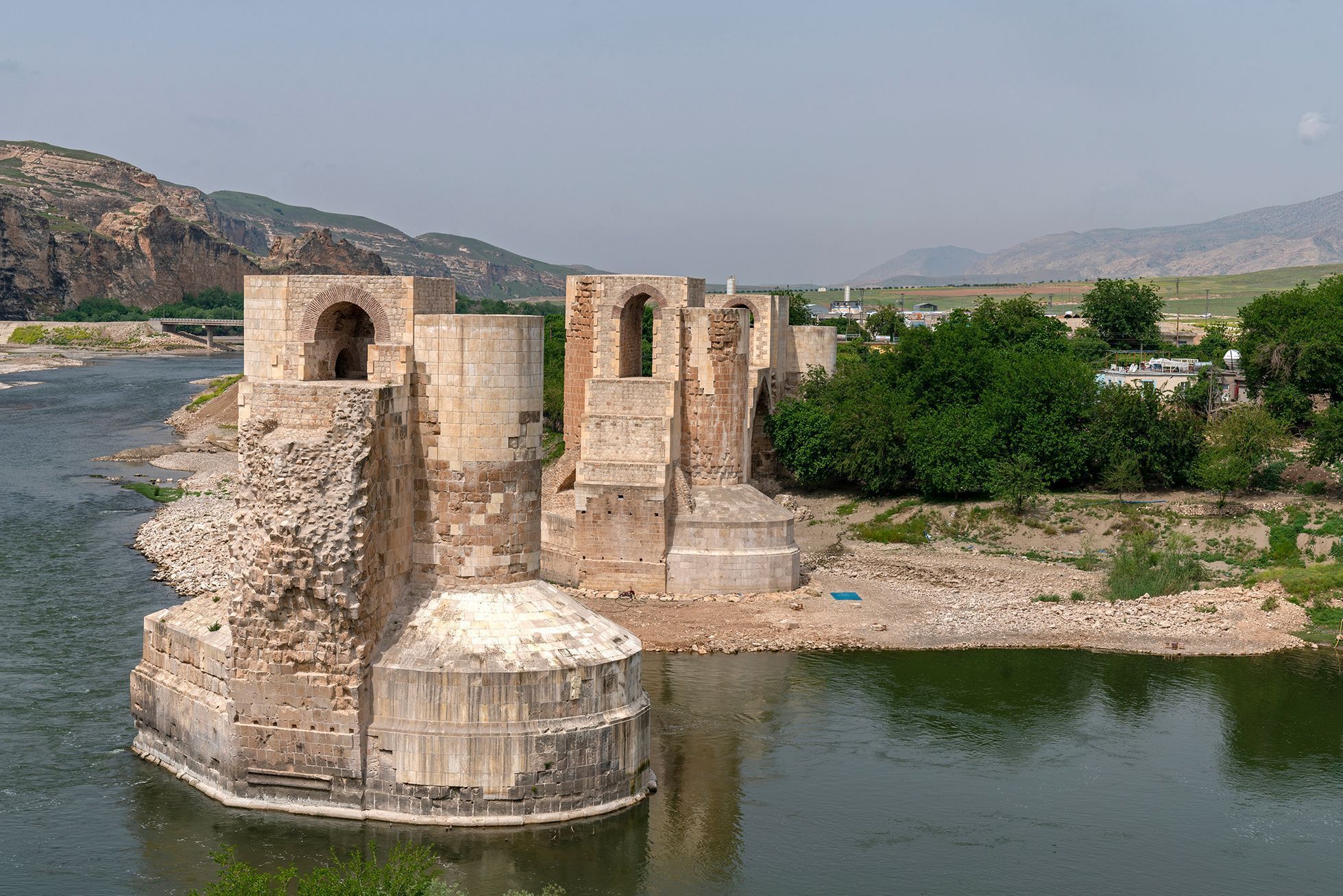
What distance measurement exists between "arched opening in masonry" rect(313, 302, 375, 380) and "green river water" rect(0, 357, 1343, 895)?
591cm

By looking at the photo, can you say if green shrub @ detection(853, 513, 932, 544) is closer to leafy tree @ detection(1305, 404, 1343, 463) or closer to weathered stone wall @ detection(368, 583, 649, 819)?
leafy tree @ detection(1305, 404, 1343, 463)

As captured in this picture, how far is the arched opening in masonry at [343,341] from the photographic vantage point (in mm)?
19438

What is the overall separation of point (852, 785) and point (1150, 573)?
1340 centimetres

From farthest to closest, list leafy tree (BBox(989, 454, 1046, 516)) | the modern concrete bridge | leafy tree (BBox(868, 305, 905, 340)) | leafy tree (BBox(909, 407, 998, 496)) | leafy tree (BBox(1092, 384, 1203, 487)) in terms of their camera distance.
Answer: the modern concrete bridge < leafy tree (BBox(868, 305, 905, 340)) < leafy tree (BBox(1092, 384, 1203, 487)) < leafy tree (BBox(909, 407, 998, 496)) < leafy tree (BBox(989, 454, 1046, 516))

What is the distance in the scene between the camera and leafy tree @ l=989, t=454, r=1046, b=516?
35.0 m

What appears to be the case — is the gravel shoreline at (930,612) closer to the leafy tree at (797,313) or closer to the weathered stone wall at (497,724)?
the weathered stone wall at (497,724)

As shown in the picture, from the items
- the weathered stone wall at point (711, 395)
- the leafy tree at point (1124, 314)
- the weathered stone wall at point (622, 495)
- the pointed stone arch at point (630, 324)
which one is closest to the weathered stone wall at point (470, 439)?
the weathered stone wall at point (622, 495)

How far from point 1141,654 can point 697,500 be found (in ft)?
31.1

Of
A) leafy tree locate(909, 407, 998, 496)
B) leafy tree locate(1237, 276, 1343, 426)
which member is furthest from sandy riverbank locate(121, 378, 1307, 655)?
leafy tree locate(1237, 276, 1343, 426)

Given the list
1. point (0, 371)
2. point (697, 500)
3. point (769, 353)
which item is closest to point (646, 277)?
point (697, 500)

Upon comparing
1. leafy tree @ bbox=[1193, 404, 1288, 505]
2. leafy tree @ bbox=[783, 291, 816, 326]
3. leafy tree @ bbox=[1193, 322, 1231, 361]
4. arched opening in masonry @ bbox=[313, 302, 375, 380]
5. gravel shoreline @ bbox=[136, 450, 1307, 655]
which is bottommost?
gravel shoreline @ bbox=[136, 450, 1307, 655]

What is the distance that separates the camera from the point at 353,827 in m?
16.4

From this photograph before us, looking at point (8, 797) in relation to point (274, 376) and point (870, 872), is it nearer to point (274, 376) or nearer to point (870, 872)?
point (274, 376)

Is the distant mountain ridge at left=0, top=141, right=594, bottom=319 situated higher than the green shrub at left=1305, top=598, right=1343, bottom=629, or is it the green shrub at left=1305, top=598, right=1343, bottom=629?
the distant mountain ridge at left=0, top=141, right=594, bottom=319
